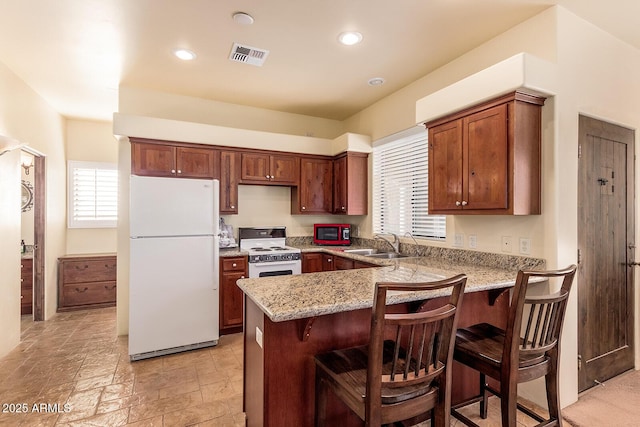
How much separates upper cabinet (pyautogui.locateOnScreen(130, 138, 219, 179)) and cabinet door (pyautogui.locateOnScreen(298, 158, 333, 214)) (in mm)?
1132

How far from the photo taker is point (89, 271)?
4621mm

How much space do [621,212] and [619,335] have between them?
39.7 inches

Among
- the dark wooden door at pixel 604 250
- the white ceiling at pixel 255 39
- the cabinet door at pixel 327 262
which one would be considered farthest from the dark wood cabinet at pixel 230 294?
the dark wooden door at pixel 604 250

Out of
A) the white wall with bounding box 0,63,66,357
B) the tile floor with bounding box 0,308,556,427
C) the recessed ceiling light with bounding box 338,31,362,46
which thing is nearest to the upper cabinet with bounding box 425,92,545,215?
the recessed ceiling light with bounding box 338,31,362,46

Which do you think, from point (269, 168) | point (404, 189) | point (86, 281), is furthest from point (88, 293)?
point (404, 189)

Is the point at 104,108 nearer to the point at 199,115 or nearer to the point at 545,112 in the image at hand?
the point at 199,115

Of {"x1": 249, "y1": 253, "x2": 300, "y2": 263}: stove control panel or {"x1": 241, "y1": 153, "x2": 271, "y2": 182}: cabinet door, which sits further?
{"x1": 241, "y1": 153, "x2": 271, "y2": 182}: cabinet door

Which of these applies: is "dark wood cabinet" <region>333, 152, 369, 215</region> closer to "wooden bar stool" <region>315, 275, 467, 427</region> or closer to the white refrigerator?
the white refrigerator

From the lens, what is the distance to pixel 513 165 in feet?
7.01

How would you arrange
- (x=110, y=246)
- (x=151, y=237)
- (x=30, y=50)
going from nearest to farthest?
(x=30, y=50)
(x=151, y=237)
(x=110, y=246)

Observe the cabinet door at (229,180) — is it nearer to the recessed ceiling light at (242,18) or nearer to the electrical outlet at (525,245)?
the recessed ceiling light at (242,18)

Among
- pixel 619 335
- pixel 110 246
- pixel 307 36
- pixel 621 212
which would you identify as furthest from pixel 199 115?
pixel 619 335

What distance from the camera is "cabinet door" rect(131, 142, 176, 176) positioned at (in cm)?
348

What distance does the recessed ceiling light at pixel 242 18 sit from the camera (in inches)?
92.2
